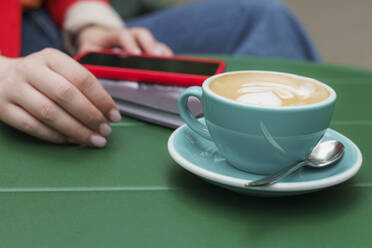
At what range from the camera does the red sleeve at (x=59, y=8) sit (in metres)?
1.24

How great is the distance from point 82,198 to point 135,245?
0.30 feet

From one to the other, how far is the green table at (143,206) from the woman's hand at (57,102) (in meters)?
0.02

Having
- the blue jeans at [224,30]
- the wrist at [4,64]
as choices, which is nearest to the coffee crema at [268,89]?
the wrist at [4,64]

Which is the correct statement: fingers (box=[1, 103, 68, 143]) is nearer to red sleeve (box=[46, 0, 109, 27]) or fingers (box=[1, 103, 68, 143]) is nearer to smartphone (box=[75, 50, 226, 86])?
smartphone (box=[75, 50, 226, 86])

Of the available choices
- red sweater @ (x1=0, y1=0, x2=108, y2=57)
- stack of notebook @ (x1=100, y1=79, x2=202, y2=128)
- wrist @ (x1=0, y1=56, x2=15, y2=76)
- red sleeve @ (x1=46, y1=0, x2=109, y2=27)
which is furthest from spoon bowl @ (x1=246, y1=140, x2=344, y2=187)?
red sleeve @ (x1=46, y1=0, x2=109, y2=27)

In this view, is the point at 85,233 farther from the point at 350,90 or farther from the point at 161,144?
the point at 350,90

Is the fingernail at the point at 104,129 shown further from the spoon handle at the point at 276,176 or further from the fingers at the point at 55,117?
the spoon handle at the point at 276,176

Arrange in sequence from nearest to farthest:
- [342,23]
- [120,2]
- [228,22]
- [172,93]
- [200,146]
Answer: [200,146]
[172,93]
[228,22]
[120,2]
[342,23]

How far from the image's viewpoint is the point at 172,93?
24.8 inches

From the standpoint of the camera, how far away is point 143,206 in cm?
40

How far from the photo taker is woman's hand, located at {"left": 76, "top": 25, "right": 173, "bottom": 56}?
2.98 feet

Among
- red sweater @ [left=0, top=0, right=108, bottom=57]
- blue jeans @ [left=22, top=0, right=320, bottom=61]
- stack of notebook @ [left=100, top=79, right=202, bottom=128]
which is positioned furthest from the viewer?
blue jeans @ [left=22, top=0, right=320, bottom=61]

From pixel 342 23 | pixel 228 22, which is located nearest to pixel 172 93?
pixel 228 22

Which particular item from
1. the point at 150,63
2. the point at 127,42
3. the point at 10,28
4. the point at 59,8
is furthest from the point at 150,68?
the point at 59,8
